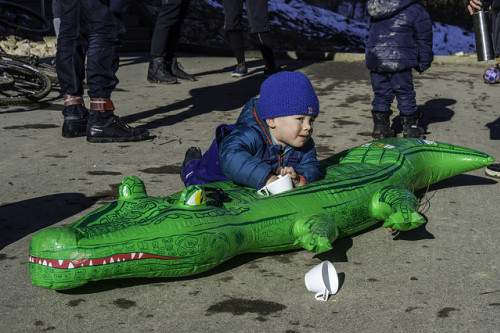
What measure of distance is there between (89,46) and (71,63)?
285 millimetres

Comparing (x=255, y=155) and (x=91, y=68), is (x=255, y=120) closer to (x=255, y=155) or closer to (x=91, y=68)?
(x=255, y=155)

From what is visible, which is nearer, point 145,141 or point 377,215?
point 377,215

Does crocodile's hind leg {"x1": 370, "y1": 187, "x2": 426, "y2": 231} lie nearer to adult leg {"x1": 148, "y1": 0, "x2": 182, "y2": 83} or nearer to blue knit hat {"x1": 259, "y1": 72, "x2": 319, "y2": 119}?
blue knit hat {"x1": 259, "y1": 72, "x2": 319, "y2": 119}

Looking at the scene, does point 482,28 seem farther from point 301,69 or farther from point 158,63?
point 301,69

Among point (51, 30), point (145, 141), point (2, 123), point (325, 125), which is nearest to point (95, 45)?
point (145, 141)

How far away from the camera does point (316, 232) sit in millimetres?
3006

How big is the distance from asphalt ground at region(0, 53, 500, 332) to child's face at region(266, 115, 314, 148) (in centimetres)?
57

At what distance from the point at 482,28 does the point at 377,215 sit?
6.76 feet

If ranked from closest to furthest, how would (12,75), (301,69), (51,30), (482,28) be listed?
(482,28) → (12,75) → (301,69) → (51,30)

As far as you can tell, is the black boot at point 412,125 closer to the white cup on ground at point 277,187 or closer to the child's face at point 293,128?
the child's face at point 293,128

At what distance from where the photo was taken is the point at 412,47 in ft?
18.0

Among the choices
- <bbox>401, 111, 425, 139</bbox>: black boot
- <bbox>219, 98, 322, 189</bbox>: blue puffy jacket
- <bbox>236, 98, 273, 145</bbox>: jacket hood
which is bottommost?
<bbox>401, 111, 425, 139</bbox>: black boot

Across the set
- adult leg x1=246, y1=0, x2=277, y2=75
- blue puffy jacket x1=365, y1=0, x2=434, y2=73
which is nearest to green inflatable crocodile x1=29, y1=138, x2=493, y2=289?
blue puffy jacket x1=365, y1=0, x2=434, y2=73

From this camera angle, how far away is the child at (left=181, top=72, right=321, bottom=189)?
3457 mm
